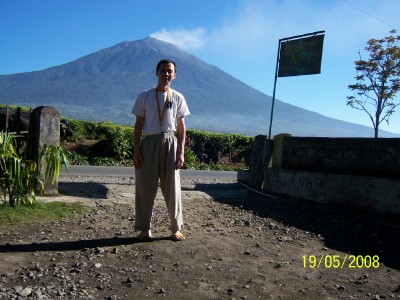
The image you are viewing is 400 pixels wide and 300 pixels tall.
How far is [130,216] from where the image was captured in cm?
552

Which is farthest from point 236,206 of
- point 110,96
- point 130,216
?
point 110,96

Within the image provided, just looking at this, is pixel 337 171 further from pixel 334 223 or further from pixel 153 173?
pixel 153 173

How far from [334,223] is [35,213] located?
3.94m

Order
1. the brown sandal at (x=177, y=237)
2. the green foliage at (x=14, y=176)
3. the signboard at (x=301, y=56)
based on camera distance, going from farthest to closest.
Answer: the signboard at (x=301, y=56) → the green foliage at (x=14, y=176) → the brown sandal at (x=177, y=237)

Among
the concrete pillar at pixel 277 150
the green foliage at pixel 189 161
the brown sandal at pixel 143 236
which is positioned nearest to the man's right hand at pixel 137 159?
the brown sandal at pixel 143 236

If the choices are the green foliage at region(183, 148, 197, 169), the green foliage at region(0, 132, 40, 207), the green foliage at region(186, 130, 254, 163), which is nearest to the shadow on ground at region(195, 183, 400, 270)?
the green foliage at region(0, 132, 40, 207)

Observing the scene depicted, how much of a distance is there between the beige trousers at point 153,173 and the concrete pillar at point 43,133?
230 centimetres

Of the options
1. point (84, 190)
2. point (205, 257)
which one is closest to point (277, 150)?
point (84, 190)

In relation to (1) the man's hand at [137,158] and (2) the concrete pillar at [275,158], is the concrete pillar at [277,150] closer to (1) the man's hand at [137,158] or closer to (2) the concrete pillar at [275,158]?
(2) the concrete pillar at [275,158]

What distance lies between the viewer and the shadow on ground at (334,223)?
463cm

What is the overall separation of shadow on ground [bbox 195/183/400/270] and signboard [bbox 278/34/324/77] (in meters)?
2.53

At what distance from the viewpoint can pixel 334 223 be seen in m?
5.81

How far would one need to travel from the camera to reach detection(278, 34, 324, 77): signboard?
311 inches

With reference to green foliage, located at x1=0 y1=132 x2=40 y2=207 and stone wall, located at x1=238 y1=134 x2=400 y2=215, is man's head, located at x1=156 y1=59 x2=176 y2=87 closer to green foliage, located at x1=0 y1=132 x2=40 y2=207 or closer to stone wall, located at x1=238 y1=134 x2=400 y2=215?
green foliage, located at x1=0 y1=132 x2=40 y2=207
